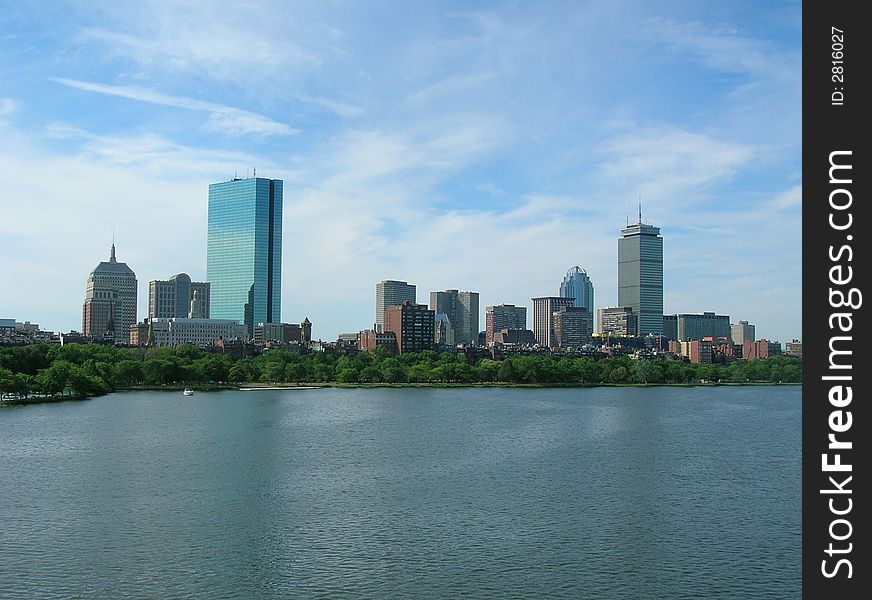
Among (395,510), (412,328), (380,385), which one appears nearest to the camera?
(395,510)

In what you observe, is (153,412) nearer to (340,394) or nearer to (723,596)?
(340,394)

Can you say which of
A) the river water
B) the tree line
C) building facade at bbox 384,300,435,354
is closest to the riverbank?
the tree line

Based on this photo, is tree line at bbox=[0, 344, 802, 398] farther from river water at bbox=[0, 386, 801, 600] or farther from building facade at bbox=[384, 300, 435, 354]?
river water at bbox=[0, 386, 801, 600]

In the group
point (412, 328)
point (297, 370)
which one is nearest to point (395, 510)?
point (297, 370)

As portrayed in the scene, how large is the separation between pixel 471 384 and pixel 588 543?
100256mm

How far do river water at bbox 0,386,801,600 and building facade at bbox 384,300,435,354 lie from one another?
5171 inches

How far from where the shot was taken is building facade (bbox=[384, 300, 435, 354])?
194750 mm

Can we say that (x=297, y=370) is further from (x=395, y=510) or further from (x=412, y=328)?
(x=395, y=510)

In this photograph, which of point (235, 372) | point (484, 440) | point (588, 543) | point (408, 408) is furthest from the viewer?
point (235, 372)

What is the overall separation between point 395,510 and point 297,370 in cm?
9675

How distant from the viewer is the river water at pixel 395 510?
24438 mm

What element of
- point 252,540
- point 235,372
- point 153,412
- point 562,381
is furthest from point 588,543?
point 562,381

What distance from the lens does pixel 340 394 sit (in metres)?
103

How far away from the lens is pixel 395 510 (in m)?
32.8
